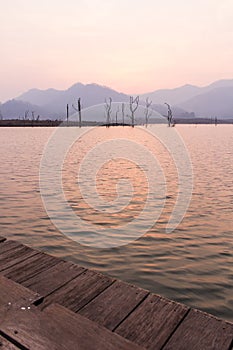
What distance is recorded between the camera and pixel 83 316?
3.24 metres

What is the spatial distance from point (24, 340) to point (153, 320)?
142 centimetres

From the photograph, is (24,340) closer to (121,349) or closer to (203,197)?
(121,349)

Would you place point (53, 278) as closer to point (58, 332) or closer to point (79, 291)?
point (79, 291)

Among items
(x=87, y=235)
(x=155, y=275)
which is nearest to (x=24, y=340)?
(x=155, y=275)

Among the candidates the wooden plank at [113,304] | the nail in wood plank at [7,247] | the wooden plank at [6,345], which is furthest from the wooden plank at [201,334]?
the nail in wood plank at [7,247]

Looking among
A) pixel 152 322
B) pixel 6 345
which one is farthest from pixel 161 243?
pixel 6 345

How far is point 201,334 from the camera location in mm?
3078

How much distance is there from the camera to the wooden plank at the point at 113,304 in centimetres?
330

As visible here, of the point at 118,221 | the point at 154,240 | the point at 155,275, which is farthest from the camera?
the point at 118,221

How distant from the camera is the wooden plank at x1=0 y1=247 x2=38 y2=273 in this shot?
15.7ft

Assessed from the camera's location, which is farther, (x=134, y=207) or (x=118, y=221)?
(x=134, y=207)

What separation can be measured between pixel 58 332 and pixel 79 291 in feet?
3.53

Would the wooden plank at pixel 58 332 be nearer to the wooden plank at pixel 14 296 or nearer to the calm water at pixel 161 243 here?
the wooden plank at pixel 14 296

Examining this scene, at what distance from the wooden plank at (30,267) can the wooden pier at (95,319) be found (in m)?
0.03
